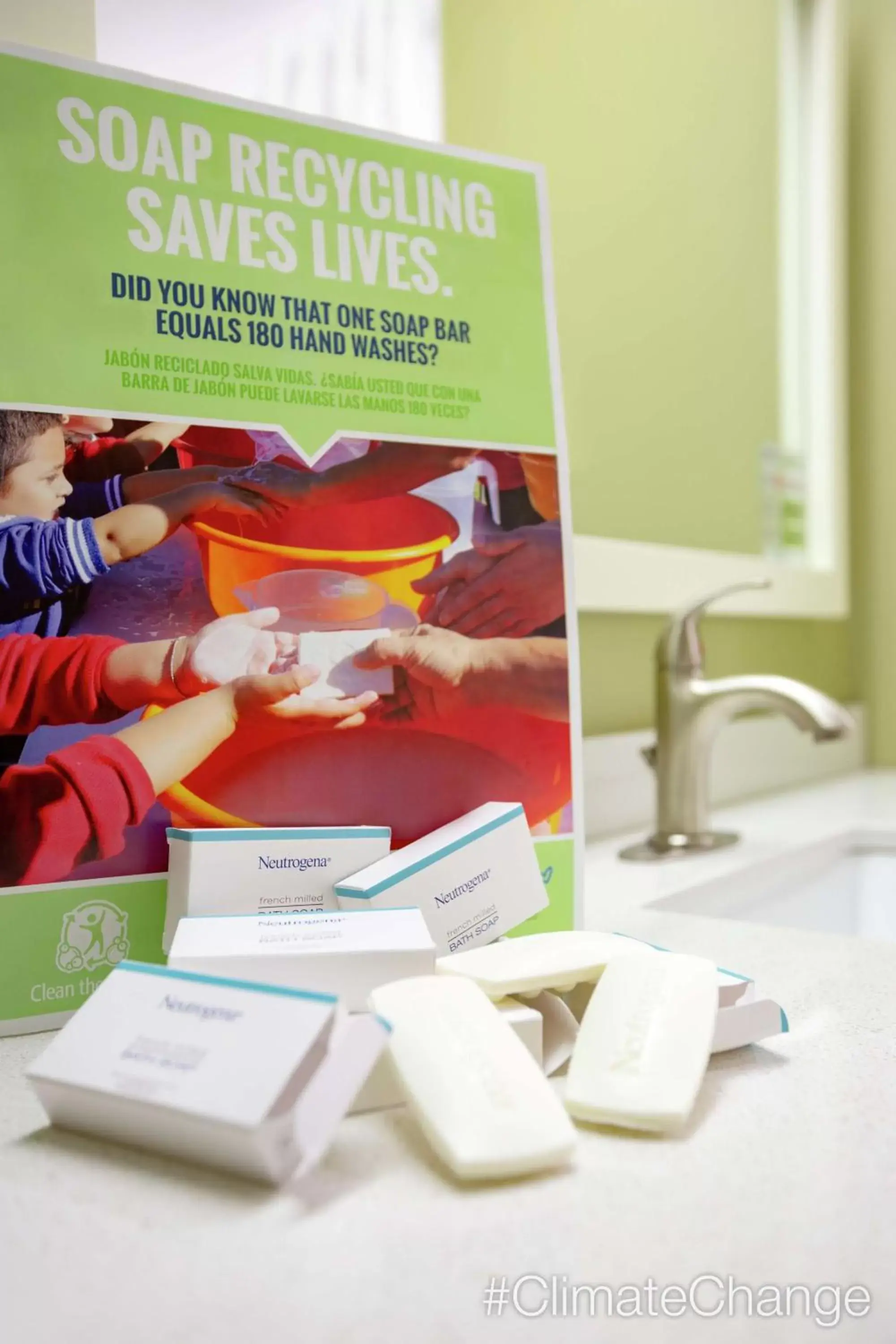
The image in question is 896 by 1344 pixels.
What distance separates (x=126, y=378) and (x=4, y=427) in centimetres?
7

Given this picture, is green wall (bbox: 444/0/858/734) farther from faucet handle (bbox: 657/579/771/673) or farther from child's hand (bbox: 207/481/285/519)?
child's hand (bbox: 207/481/285/519)

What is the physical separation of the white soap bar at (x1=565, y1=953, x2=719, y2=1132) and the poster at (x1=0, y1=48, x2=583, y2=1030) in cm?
19

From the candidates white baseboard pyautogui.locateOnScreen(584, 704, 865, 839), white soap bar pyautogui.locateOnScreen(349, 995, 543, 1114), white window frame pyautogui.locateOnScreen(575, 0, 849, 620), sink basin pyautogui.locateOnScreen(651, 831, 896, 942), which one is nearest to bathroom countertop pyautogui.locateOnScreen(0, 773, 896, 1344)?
white soap bar pyautogui.locateOnScreen(349, 995, 543, 1114)

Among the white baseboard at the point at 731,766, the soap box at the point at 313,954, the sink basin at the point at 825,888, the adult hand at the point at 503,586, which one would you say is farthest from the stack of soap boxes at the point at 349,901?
the white baseboard at the point at 731,766

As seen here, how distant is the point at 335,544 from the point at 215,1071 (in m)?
0.32

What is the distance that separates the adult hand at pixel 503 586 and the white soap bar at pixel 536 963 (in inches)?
7.8

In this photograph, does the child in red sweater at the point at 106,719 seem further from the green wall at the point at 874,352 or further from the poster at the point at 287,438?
the green wall at the point at 874,352

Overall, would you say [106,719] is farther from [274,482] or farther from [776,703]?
[776,703]

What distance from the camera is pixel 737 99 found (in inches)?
57.0

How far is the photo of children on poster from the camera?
0.56 m

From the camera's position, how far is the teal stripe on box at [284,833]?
1.83ft

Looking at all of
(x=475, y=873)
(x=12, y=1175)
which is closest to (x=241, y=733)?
(x=475, y=873)

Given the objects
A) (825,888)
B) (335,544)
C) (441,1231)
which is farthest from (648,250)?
(441,1231)

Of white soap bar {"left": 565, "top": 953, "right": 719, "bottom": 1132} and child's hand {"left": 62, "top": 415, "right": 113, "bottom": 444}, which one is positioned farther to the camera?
child's hand {"left": 62, "top": 415, "right": 113, "bottom": 444}
